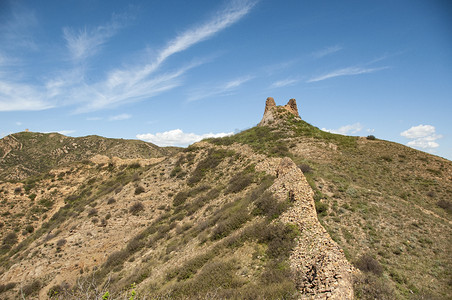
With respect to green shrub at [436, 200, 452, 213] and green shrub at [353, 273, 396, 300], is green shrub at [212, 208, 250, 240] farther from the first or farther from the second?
green shrub at [436, 200, 452, 213]

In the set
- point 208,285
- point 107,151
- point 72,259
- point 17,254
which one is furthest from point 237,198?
point 107,151

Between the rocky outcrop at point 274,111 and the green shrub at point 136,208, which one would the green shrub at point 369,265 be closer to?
the green shrub at point 136,208

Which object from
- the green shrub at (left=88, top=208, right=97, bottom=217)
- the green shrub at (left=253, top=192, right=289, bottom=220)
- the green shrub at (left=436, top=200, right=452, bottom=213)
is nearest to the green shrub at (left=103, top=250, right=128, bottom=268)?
the green shrub at (left=88, top=208, right=97, bottom=217)

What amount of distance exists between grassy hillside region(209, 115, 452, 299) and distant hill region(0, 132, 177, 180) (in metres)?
60.9

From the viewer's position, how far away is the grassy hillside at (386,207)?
982cm

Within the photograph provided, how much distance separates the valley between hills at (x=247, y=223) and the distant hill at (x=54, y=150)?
35370 millimetres

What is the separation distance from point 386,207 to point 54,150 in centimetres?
9850

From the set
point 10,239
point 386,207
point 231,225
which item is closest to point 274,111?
point 386,207

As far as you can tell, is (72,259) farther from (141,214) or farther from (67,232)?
(141,214)

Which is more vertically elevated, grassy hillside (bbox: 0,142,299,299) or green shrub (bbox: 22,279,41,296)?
grassy hillside (bbox: 0,142,299,299)

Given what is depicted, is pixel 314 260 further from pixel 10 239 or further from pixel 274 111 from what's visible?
pixel 10 239

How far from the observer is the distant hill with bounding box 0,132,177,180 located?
7238cm

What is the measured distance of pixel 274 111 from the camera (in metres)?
42.1

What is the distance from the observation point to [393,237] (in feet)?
40.4
